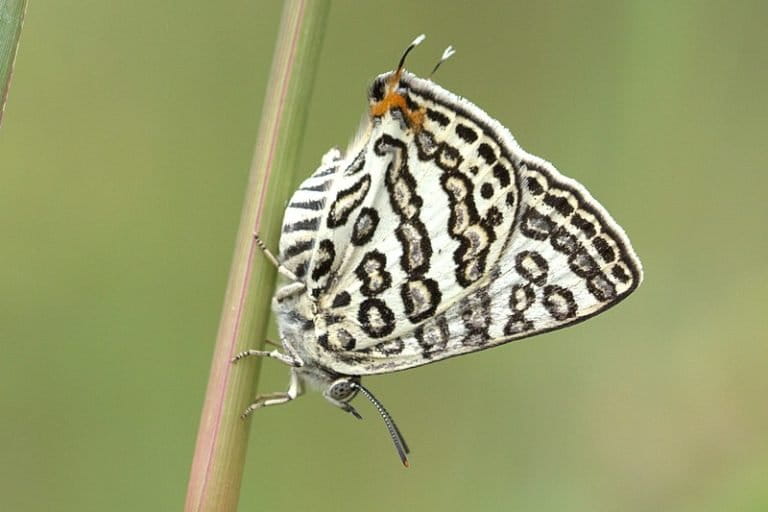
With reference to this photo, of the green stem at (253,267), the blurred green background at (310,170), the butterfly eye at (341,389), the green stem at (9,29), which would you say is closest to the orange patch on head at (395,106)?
the green stem at (253,267)

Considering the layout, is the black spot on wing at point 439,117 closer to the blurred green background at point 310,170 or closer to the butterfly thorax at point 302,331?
the butterfly thorax at point 302,331

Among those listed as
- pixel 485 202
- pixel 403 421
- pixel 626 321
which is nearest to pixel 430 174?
pixel 485 202

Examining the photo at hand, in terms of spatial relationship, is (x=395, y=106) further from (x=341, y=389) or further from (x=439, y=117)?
(x=341, y=389)

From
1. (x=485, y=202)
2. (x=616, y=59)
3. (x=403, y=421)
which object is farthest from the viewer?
(x=616, y=59)

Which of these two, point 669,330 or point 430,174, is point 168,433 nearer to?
point 430,174

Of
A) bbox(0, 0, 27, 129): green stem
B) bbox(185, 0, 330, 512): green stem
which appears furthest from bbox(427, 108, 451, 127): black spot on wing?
bbox(0, 0, 27, 129): green stem

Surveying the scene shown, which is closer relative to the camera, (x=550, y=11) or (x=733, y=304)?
(x=733, y=304)
